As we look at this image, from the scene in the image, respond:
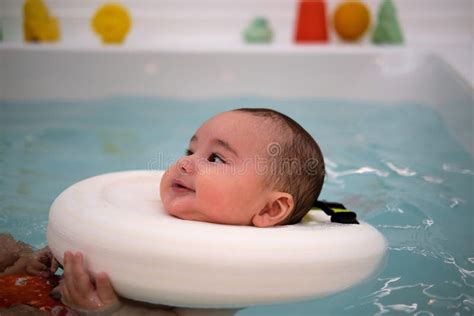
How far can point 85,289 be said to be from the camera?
3.93 feet

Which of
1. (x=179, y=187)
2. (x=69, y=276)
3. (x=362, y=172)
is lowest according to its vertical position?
(x=362, y=172)

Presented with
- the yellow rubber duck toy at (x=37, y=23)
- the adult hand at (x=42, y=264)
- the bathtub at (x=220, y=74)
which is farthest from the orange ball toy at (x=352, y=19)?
the adult hand at (x=42, y=264)

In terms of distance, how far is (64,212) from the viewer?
1.30 metres

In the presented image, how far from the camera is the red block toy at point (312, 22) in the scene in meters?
3.62

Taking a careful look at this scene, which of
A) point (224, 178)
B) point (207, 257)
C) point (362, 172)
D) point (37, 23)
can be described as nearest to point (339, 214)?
point (224, 178)

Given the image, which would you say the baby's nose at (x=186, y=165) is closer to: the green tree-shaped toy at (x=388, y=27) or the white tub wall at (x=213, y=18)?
the green tree-shaped toy at (x=388, y=27)

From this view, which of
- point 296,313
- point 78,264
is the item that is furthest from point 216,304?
point 78,264

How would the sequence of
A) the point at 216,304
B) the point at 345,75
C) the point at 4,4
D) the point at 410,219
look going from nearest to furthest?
the point at 216,304 < the point at 410,219 < the point at 345,75 < the point at 4,4

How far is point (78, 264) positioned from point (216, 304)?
263mm

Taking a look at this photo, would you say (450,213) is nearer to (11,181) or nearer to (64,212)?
(64,212)

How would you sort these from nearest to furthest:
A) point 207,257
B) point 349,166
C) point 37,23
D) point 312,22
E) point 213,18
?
point 207,257, point 349,166, point 37,23, point 312,22, point 213,18

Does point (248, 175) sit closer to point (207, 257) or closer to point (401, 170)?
point (207, 257)

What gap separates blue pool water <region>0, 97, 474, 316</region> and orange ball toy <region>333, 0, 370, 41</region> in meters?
0.65

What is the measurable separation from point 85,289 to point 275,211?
1.33ft
